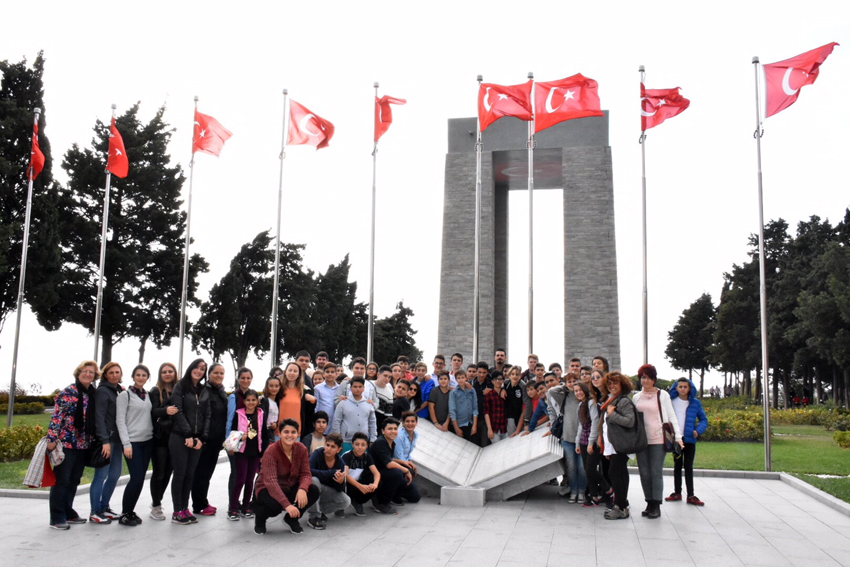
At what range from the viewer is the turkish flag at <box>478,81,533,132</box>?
13.9m

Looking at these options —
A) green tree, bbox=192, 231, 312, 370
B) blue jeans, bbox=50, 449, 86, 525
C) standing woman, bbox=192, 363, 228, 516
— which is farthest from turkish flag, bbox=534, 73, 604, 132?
green tree, bbox=192, 231, 312, 370

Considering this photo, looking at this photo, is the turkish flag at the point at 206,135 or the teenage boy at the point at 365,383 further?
the turkish flag at the point at 206,135

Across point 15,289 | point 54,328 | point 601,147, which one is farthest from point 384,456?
point 54,328

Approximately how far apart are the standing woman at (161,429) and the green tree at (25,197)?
17.9 meters

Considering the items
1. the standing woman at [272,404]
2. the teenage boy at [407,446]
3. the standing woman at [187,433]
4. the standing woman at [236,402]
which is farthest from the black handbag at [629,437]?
the standing woman at [187,433]

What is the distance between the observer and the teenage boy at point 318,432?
7277 mm

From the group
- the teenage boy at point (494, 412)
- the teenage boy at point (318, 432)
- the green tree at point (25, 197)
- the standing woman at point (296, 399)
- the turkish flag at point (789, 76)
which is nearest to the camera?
the teenage boy at point (318, 432)

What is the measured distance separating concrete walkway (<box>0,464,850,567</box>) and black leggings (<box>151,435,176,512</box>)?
277 mm

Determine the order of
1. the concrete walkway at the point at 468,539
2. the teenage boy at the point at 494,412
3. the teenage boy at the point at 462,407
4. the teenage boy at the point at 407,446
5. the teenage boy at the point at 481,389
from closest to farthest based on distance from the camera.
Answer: the concrete walkway at the point at 468,539, the teenage boy at the point at 407,446, the teenage boy at the point at 462,407, the teenage boy at the point at 481,389, the teenage boy at the point at 494,412

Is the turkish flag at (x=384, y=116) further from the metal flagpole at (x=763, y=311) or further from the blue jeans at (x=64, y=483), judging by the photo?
the blue jeans at (x=64, y=483)

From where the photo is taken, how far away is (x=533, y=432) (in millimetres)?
9445

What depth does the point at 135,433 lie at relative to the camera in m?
6.80

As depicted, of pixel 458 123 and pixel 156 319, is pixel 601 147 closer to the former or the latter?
pixel 458 123

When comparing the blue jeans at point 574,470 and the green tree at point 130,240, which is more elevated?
the green tree at point 130,240
